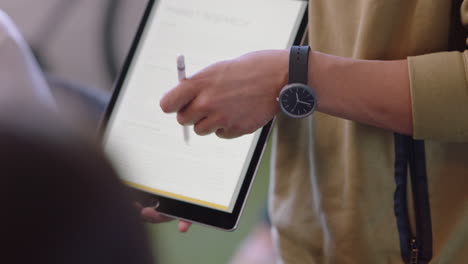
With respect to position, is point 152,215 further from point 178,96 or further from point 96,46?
point 96,46

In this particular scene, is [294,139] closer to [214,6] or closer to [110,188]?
[214,6]

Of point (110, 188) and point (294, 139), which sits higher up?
point (110, 188)

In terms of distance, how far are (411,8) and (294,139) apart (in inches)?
9.1

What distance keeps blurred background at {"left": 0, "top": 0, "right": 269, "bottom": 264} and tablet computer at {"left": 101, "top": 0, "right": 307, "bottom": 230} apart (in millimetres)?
895

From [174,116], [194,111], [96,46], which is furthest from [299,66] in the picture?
[96,46]

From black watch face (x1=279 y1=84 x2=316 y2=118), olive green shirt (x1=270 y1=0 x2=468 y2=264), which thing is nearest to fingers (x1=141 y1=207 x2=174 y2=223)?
olive green shirt (x1=270 y1=0 x2=468 y2=264)

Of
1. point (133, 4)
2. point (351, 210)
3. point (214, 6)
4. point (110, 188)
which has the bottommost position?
point (133, 4)

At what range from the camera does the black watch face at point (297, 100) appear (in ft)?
1.89

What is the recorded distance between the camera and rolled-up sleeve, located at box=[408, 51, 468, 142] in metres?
0.54

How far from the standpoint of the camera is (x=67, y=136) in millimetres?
273

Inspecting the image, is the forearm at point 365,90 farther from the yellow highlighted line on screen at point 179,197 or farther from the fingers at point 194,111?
the yellow highlighted line on screen at point 179,197

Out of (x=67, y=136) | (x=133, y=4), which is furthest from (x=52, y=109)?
(x=133, y=4)

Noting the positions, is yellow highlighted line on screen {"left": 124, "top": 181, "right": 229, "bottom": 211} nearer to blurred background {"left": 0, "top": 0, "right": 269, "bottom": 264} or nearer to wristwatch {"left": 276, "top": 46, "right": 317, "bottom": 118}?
wristwatch {"left": 276, "top": 46, "right": 317, "bottom": 118}

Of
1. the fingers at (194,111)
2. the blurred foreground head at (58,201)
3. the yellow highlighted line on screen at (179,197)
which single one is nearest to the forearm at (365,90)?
the fingers at (194,111)
